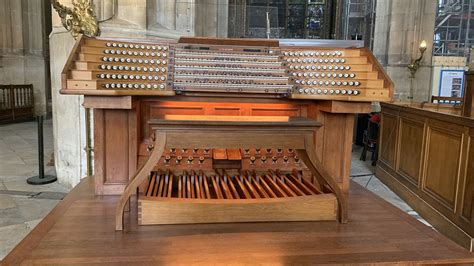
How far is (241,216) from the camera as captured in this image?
255 cm

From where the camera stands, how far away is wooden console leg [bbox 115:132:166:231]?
2289 mm

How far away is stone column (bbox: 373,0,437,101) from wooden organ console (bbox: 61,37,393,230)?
17.4 ft

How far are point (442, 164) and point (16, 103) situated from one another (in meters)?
10.0

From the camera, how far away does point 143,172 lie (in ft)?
7.72

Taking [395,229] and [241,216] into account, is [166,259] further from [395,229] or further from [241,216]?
[395,229]

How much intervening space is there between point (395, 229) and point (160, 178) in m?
1.75

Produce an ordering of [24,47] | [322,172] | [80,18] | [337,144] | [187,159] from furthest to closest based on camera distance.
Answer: [24,47]
[80,18]
[187,159]
[337,144]
[322,172]

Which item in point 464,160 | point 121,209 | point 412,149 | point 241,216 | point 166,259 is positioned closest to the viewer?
point 166,259

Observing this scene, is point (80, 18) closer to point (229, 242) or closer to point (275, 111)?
point (275, 111)

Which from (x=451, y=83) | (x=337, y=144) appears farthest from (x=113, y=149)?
(x=451, y=83)

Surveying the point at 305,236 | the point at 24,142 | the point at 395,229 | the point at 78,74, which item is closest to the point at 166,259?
the point at 305,236

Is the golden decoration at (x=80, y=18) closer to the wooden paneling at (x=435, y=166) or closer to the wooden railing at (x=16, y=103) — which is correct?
the wooden paneling at (x=435, y=166)

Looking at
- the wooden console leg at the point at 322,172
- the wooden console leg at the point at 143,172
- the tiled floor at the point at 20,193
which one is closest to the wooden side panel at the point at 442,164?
the wooden console leg at the point at 322,172

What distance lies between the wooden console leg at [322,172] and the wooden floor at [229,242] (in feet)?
0.31
